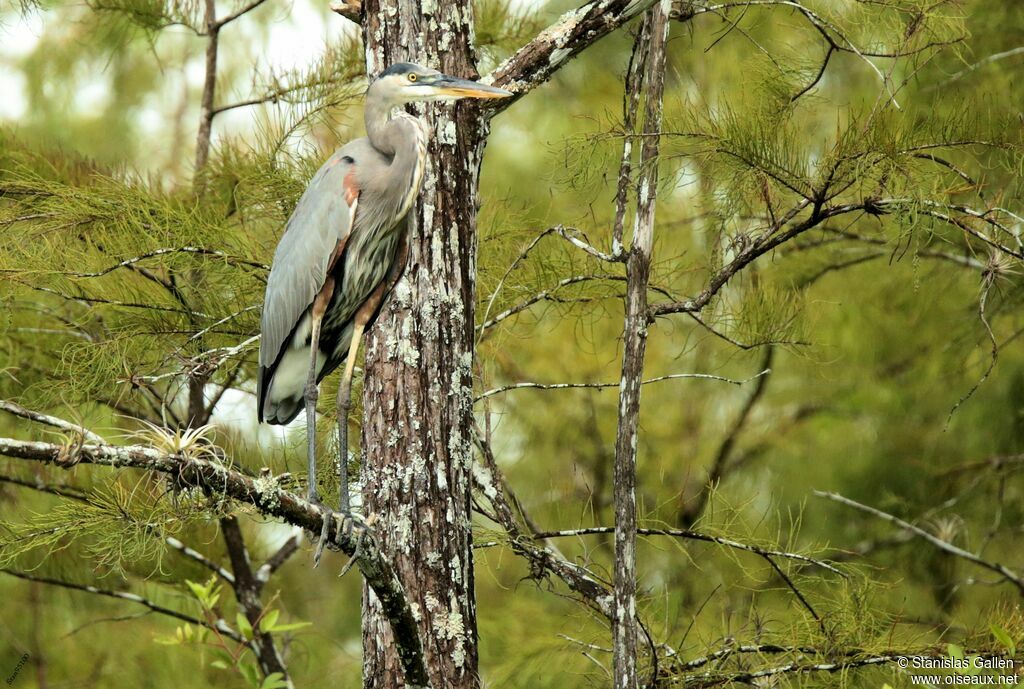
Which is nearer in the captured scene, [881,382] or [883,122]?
[883,122]

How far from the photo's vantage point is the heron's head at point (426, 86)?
272cm

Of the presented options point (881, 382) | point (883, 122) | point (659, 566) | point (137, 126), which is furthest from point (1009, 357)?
point (137, 126)

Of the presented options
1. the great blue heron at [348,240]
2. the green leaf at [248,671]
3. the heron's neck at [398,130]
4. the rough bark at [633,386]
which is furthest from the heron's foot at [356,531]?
the heron's neck at [398,130]

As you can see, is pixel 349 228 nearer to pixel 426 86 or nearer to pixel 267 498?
pixel 426 86

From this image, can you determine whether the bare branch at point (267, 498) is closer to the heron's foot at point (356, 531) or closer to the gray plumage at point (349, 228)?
the heron's foot at point (356, 531)

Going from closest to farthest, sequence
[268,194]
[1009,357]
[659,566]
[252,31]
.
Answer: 1. [268,194]
2. [1009,357]
3. [659,566]
4. [252,31]

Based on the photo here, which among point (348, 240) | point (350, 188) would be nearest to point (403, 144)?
point (350, 188)

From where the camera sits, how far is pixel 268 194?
3838 millimetres

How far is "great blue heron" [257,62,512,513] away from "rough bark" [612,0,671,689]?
570mm

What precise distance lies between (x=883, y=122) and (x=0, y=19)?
97.6 inches

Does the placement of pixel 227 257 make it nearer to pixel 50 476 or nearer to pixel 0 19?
pixel 0 19

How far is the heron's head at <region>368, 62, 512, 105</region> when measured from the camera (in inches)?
107

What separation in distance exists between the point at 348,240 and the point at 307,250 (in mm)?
106

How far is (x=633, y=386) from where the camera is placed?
305 centimetres
